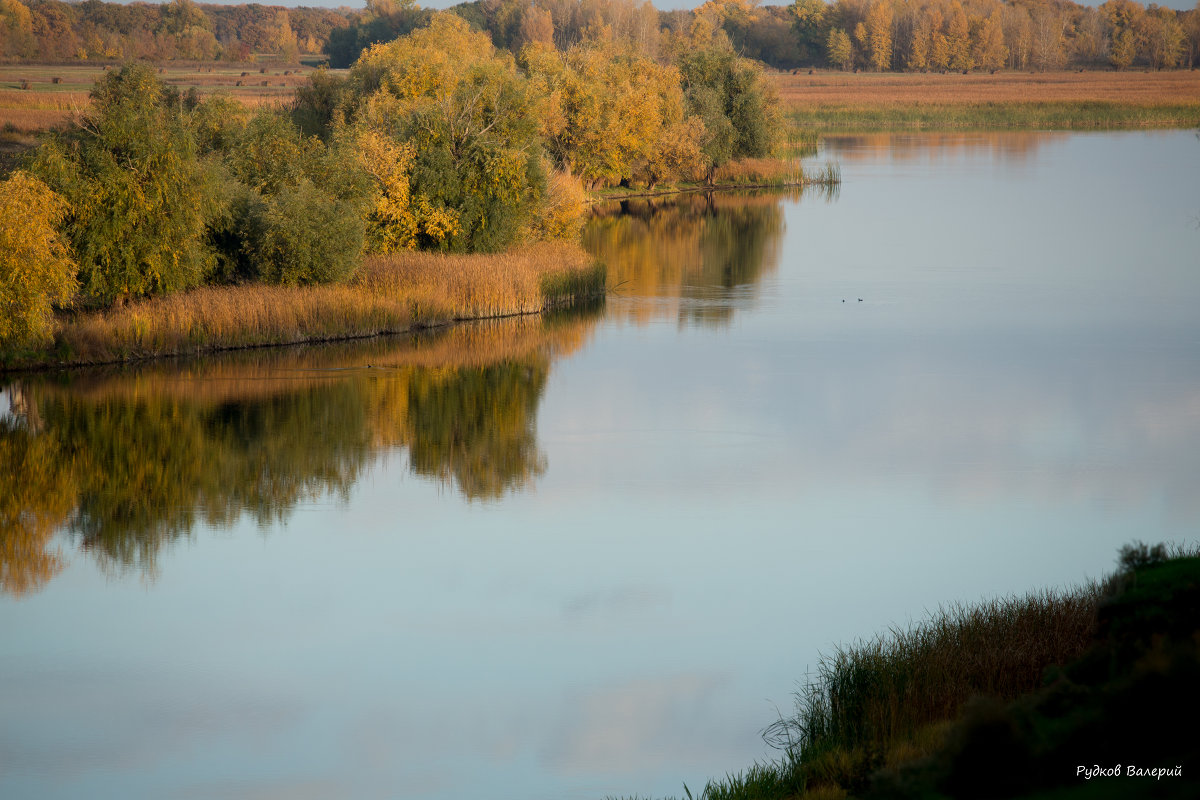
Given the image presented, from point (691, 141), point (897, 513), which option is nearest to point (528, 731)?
point (897, 513)

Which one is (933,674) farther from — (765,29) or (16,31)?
(765,29)

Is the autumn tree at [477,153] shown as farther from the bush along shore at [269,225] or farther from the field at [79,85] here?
the field at [79,85]

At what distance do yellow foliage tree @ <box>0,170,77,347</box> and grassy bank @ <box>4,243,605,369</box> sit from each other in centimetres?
84

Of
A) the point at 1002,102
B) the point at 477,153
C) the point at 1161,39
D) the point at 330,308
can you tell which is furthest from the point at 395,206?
the point at 1161,39

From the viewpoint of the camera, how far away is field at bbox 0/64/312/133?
4597cm

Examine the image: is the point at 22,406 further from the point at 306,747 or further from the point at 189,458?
the point at 306,747

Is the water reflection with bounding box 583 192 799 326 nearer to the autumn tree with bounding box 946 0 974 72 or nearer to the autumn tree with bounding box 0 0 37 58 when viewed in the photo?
the autumn tree with bounding box 0 0 37 58

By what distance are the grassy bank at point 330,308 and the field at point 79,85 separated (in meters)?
4.76

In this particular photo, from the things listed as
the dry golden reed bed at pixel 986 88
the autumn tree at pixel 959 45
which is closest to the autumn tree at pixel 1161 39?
the dry golden reed bed at pixel 986 88

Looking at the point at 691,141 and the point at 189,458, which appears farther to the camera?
the point at 691,141

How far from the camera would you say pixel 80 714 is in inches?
419

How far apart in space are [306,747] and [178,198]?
17.3 m

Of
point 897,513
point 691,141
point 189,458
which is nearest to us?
point 897,513

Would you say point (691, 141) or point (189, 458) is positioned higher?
point (691, 141)
